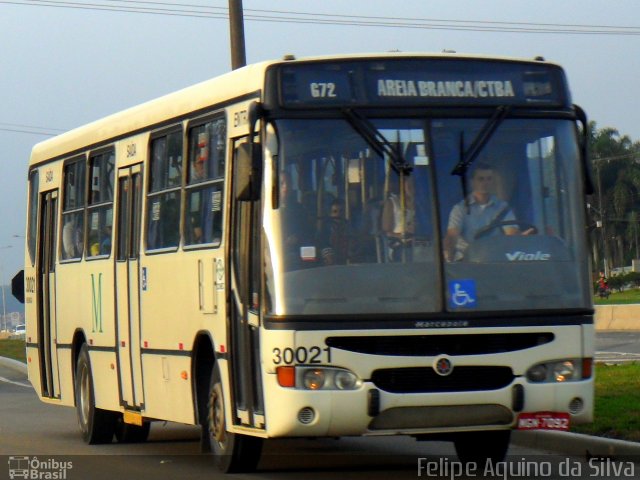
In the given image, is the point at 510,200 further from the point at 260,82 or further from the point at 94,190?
the point at 94,190

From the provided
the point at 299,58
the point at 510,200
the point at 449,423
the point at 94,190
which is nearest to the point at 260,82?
the point at 299,58

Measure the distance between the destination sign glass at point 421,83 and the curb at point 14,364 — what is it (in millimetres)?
19678

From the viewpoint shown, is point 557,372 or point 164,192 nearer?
point 557,372

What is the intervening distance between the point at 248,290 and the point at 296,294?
1.99 ft

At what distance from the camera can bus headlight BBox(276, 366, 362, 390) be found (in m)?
9.74

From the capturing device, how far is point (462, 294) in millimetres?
9961

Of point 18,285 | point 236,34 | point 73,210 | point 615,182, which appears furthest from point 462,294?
point 615,182

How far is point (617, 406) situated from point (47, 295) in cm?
624

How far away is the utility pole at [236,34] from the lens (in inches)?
857

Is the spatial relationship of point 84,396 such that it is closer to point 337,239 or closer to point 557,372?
point 337,239

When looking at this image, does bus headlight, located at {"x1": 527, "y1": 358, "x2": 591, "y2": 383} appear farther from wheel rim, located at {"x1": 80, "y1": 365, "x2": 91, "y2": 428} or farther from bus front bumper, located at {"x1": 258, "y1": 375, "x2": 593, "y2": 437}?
wheel rim, located at {"x1": 80, "y1": 365, "x2": 91, "y2": 428}

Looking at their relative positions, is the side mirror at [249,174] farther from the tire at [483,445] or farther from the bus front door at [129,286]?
the bus front door at [129,286]

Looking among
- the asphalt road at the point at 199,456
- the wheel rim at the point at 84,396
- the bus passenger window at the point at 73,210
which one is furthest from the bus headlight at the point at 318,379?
the bus passenger window at the point at 73,210

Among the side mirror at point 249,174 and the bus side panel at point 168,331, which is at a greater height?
the side mirror at point 249,174
